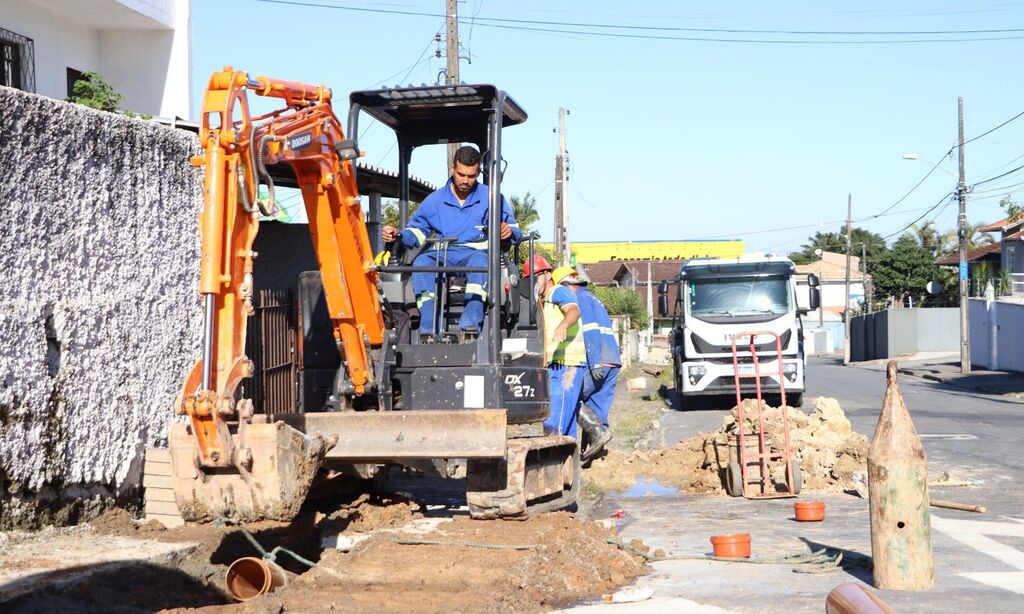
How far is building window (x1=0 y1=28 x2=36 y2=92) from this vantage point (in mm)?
15664

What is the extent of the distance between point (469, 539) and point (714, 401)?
52.1 ft

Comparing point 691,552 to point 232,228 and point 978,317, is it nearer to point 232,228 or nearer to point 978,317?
point 232,228

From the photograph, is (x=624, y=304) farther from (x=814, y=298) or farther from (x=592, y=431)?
(x=592, y=431)

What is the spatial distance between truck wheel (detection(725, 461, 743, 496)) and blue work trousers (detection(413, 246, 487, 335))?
12.8ft

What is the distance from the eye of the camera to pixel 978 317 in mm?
42344

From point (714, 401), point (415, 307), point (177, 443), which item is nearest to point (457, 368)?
point (415, 307)

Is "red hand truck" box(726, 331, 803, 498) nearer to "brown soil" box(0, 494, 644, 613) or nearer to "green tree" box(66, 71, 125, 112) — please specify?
"brown soil" box(0, 494, 644, 613)

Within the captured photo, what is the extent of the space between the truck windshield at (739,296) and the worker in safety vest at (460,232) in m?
12.3

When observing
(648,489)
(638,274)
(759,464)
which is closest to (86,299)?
(648,489)

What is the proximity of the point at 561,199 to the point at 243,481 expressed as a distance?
26.7m

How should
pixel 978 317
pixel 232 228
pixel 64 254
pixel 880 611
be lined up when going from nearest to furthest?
pixel 880 611, pixel 232 228, pixel 64 254, pixel 978 317

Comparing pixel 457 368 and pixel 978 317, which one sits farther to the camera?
pixel 978 317

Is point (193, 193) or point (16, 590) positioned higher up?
point (193, 193)

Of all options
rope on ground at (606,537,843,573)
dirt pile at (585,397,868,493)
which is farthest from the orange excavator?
dirt pile at (585,397,868,493)
